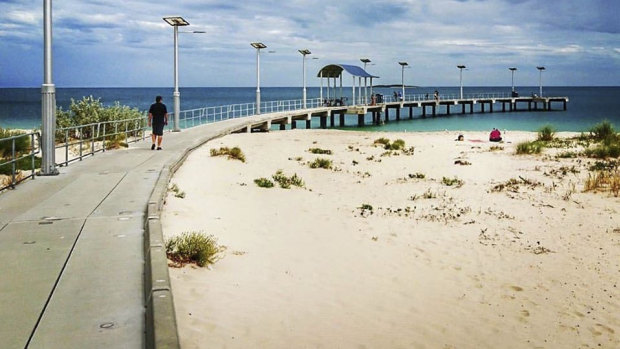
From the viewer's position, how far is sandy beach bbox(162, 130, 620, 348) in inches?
231

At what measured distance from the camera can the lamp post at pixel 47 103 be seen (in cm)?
1096

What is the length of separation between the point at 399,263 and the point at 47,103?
284 inches

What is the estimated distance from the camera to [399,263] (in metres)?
8.26

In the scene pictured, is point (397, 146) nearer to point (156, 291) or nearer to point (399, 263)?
point (399, 263)

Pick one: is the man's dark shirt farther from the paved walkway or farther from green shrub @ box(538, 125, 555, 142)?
green shrub @ box(538, 125, 555, 142)

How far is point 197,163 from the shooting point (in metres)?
16.3

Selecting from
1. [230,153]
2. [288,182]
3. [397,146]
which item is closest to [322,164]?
[230,153]

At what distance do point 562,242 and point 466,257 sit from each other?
6.29 feet

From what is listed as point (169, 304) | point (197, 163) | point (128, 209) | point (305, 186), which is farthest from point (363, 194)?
point (169, 304)

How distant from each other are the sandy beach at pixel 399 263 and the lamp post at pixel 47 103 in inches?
104

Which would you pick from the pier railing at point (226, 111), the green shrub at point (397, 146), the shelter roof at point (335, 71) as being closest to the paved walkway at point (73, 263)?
the green shrub at point (397, 146)

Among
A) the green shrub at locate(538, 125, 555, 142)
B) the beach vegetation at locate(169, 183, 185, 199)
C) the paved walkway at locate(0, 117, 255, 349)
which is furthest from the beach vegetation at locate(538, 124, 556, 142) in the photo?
the paved walkway at locate(0, 117, 255, 349)

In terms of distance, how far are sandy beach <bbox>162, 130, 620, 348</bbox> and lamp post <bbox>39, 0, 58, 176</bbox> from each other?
2629mm

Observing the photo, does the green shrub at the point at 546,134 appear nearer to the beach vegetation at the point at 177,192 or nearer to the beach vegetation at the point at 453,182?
the beach vegetation at the point at 453,182
